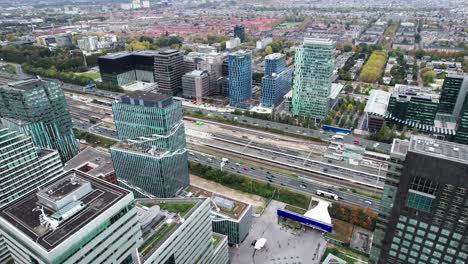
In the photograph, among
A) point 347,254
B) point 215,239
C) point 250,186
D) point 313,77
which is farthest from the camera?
point 313,77

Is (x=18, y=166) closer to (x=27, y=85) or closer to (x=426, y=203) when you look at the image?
(x=27, y=85)

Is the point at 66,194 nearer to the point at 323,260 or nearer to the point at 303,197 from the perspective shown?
the point at 323,260

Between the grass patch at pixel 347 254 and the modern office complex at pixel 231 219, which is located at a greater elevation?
the modern office complex at pixel 231 219

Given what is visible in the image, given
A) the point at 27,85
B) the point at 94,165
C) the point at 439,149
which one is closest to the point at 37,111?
the point at 27,85

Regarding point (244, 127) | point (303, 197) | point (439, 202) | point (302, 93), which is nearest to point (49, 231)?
point (439, 202)

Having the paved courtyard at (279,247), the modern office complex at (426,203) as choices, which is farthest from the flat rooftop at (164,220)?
the modern office complex at (426,203)

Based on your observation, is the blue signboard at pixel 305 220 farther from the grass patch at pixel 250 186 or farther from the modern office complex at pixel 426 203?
the modern office complex at pixel 426 203
